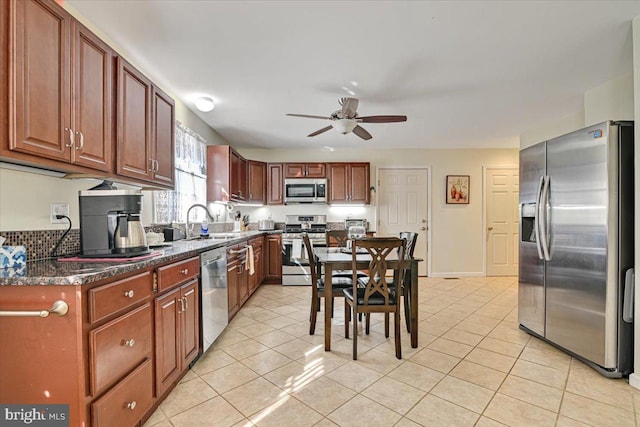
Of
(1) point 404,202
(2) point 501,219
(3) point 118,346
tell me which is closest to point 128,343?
(3) point 118,346

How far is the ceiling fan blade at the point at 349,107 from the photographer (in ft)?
9.30

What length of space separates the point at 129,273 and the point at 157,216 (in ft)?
5.24

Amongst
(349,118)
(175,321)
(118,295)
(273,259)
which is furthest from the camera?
(273,259)

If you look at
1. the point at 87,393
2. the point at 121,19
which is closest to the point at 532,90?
the point at 121,19


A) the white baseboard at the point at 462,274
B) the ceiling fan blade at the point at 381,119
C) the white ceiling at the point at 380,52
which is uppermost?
the white ceiling at the point at 380,52

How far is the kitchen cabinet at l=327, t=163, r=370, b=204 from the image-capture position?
18.0 ft

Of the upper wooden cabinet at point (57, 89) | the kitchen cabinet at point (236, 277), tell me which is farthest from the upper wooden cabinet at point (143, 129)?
the kitchen cabinet at point (236, 277)

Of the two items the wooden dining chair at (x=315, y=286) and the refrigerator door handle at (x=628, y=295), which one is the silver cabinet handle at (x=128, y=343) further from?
the refrigerator door handle at (x=628, y=295)

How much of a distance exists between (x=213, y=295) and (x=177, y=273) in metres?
0.66

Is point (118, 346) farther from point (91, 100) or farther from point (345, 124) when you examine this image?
point (345, 124)

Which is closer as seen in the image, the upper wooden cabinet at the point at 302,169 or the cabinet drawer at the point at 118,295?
the cabinet drawer at the point at 118,295

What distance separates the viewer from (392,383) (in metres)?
2.08

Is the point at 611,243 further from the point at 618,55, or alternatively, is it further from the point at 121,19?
the point at 121,19

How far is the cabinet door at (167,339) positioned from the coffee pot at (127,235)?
35cm
